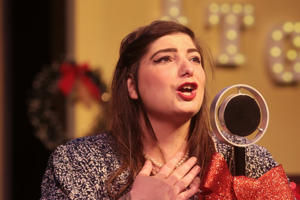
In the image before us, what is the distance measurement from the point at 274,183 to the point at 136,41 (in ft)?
1.93

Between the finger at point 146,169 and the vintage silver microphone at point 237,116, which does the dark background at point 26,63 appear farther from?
the vintage silver microphone at point 237,116

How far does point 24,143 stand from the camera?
3826mm

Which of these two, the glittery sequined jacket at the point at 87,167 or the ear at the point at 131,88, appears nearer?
the glittery sequined jacket at the point at 87,167

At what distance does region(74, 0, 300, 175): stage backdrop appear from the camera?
3727 mm

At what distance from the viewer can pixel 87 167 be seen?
5.08 feet

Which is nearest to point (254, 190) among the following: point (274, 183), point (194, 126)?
point (274, 183)

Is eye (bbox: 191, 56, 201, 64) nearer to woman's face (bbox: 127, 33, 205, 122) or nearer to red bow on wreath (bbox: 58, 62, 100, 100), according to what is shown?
woman's face (bbox: 127, 33, 205, 122)

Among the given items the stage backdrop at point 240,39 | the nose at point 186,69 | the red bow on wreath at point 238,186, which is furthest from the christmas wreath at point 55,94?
the red bow on wreath at point 238,186

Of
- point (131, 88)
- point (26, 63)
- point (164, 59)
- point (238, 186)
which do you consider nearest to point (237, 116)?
point (238, 186)

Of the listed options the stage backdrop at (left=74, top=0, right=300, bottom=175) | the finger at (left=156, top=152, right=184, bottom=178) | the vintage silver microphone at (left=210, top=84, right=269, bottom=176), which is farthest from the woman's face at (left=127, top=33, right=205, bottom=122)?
the stage backdrop at (left=74, top=0, right=300, bottom=175)

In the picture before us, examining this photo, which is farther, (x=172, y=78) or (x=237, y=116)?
(x=172, y=78)

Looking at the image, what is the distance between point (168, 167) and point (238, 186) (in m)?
0.23

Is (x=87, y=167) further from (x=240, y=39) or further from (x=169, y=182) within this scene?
(x=240, y=39)

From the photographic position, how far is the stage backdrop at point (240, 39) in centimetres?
373
